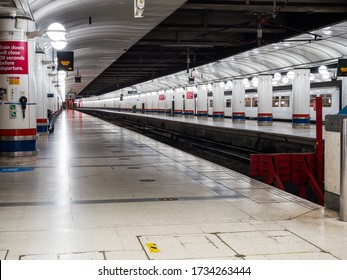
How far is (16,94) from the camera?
1184cm

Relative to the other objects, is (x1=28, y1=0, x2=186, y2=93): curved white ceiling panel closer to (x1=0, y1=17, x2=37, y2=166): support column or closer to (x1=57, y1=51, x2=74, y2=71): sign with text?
(x1=57, y1=51, x2=74, y2=71): sign with text

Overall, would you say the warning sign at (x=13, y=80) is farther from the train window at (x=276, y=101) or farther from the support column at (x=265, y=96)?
the train window at (x=276, y=101)

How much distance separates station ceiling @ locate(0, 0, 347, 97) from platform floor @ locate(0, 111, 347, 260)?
4508 mm

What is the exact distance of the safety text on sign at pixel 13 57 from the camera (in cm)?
1149

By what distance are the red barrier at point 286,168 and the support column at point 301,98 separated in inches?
598

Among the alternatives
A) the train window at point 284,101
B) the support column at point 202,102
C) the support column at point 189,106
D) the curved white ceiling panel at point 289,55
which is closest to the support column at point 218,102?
the curved white ceiling panel at point 289,55

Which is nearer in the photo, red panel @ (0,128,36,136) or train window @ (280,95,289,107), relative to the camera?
red panel @ (0,128,36,136)

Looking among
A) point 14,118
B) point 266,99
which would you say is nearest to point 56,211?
point 14,118

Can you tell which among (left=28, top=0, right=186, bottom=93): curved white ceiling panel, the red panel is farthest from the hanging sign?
the red panel

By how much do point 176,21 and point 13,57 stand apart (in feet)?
27.9

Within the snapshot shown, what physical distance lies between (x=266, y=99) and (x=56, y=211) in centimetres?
2404

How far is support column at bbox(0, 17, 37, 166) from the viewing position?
11.6 metres

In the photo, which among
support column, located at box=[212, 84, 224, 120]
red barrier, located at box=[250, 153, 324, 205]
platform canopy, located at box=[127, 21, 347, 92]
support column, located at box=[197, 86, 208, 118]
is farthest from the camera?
support column, located at box=[197, 86, 208, 118]
